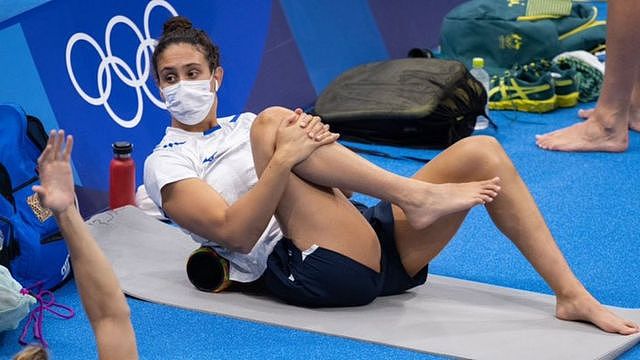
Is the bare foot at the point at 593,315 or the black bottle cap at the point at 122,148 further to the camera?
the black bottle cap at the point at 122,148

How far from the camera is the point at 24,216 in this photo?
3363mm

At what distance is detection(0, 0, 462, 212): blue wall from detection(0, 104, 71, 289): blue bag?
0.20 meters

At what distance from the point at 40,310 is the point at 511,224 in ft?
4.59

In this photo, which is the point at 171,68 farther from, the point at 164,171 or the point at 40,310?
the point at 40,310

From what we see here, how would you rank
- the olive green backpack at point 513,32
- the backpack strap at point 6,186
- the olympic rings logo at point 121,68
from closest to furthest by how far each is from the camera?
1. the backpack strap at point 6,186
2. the olympic rings logo at point 121,68
3. the olive green backpack at point 513,32

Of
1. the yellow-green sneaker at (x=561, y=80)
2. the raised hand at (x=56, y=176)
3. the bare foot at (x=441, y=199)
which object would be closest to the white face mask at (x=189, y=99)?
the bare foot at (x=441, y=199)

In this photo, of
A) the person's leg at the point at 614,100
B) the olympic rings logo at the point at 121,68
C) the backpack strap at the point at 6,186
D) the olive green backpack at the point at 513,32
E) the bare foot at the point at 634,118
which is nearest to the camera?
the backpack strap at the point at 6,186

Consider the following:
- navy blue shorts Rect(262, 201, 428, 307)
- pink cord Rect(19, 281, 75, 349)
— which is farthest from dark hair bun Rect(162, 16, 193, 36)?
pink cord Rect(19, 281, 75, 349)

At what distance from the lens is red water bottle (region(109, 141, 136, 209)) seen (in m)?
3.84

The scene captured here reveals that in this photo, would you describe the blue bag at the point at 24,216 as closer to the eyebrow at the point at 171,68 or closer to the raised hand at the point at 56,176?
the eyebrow at the point at 171,68

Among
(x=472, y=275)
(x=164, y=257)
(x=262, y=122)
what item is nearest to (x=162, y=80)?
(x=262, y=122)

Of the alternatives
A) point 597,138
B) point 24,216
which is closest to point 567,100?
point 597,138

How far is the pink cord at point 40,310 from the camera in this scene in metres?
3.11

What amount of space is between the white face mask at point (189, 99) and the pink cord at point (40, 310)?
668mm
